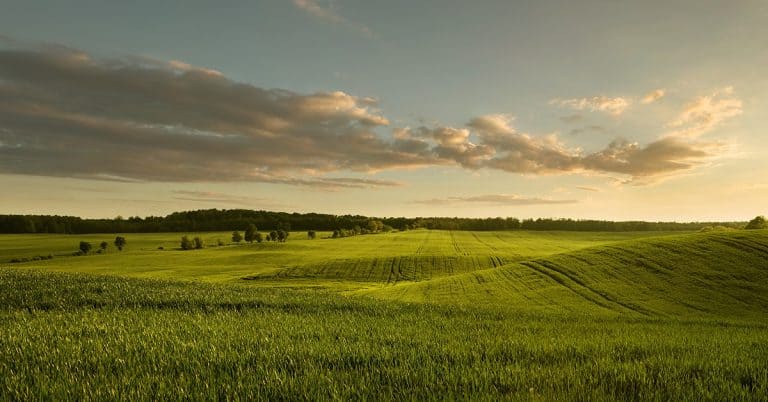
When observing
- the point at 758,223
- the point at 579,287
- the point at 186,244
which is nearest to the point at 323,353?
the point at 579,287

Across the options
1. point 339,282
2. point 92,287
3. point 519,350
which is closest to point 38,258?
point 339,282

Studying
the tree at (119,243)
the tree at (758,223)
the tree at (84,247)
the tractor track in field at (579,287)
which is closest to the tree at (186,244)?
the tree at (119,243)

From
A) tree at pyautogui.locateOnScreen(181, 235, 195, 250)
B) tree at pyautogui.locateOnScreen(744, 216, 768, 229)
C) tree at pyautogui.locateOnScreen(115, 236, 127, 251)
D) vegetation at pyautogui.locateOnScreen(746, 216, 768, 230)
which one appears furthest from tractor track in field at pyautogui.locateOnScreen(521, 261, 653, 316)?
tree at pyautogui.locateOnScreen(115, 236, 127, 251)

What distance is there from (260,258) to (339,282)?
124 ft

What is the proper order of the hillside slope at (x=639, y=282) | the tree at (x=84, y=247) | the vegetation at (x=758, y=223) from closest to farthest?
the hillside slope at (x=639, y=282)
the vegetation at (x=758, y=223)
the tree at (x=84, y=247)

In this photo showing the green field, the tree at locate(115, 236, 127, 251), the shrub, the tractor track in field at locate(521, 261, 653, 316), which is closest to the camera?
the green field

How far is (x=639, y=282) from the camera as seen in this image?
3859 centimetres

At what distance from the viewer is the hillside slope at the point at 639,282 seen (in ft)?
108

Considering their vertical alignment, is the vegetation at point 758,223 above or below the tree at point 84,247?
above

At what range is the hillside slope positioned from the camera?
32.9 metres

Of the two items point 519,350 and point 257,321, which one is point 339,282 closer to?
point 257,321

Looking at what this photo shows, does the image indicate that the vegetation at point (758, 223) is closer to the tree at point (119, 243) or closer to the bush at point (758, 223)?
the bush at point (758, 223)

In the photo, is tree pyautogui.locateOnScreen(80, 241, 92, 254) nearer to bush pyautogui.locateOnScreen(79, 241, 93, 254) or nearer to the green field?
bush pyautogui.locateOnScreen(79, 241, 93, 254)

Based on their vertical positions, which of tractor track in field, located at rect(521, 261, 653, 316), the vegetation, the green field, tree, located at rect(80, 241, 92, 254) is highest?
the vegetation
